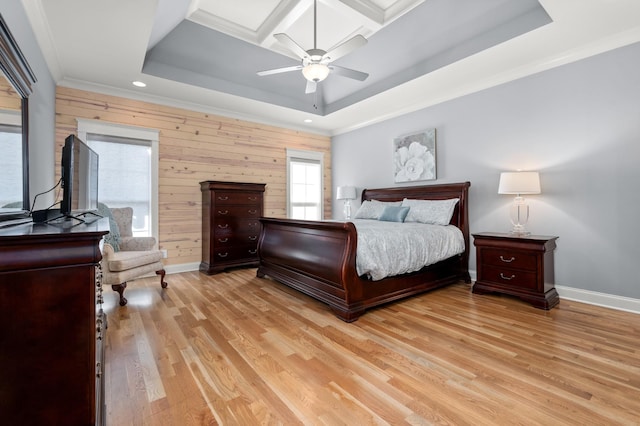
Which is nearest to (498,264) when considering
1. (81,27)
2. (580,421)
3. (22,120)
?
(580,421)

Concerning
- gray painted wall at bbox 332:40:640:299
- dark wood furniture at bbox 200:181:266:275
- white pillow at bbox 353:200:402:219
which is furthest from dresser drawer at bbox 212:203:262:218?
gray painted wall at bbox 332:40:640:299

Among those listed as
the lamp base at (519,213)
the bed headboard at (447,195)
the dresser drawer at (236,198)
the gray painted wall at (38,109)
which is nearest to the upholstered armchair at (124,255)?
the gray painted wall at (38,109)

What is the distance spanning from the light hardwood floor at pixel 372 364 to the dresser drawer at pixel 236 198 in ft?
5.77

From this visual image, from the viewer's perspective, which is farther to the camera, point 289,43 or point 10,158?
point 289,43

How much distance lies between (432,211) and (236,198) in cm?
292

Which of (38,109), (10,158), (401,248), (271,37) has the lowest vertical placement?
(401,248)

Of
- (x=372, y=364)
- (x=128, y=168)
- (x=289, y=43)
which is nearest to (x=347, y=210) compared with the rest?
(x=289, y=43)

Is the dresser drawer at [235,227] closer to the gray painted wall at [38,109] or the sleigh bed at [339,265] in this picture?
the sleigh bed at [339,265]

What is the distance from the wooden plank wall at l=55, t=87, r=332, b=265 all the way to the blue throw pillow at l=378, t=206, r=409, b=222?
7.17 feet

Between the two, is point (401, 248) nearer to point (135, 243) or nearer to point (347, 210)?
point (347, 210)

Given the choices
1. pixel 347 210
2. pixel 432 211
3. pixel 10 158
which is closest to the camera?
pixel 10 158

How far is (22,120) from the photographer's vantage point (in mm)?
1990

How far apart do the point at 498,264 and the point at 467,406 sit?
2201mm

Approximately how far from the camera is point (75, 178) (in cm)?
180
